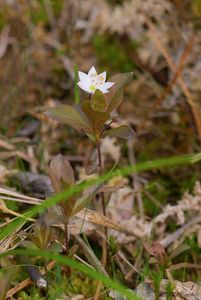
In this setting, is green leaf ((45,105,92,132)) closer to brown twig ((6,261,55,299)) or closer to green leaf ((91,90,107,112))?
green leaf ((91,90,107,112))

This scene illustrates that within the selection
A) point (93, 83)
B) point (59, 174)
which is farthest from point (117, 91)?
point (59, 174)

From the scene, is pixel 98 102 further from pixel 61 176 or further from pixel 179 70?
pixel 179 70

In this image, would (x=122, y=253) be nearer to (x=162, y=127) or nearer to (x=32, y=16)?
(x=162, y=127)

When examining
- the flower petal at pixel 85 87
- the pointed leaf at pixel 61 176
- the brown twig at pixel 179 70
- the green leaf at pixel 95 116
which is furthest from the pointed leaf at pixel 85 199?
the brown twig at pixel 179 70

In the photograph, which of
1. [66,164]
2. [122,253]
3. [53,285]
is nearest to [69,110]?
[66,164]

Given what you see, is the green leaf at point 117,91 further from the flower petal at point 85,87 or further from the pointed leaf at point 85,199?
the pointed leaf at point 85,199

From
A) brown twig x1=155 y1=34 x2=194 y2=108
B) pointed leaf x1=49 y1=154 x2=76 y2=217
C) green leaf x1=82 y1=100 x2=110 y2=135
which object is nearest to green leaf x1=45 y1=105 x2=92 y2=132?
green leaf x1=82 y1=100 x2=110 y2=135
